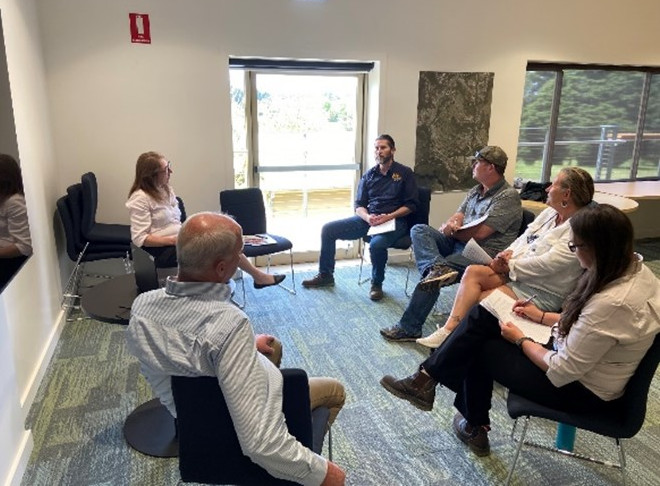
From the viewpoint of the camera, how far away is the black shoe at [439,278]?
3.23 metres

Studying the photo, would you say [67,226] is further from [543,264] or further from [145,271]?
[543,264]

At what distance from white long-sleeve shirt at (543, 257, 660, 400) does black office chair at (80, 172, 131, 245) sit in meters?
3.04

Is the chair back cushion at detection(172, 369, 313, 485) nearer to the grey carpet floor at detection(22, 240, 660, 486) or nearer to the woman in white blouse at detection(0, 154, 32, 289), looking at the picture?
the grey carpet floor at detection(22, 240, 660, 486)

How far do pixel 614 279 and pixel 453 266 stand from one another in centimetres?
156

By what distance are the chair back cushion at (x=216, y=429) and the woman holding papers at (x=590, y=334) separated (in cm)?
95

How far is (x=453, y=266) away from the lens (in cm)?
330

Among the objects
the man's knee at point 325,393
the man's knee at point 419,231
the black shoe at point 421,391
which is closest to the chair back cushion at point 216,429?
the man's knee at point 325,393

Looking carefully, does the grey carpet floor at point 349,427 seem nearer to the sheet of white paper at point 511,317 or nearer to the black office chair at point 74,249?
the black office chair at point 74,249

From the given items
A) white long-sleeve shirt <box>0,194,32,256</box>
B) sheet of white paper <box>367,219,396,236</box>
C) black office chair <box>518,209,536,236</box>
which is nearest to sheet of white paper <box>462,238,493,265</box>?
black office chair <box>518,209,536,236</box>

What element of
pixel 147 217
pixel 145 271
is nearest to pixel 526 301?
pixel 145 271

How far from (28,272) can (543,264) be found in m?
2.73

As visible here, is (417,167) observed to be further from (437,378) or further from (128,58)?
(437,378)

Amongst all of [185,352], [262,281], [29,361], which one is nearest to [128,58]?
[262,281]

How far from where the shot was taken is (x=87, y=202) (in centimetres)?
368
